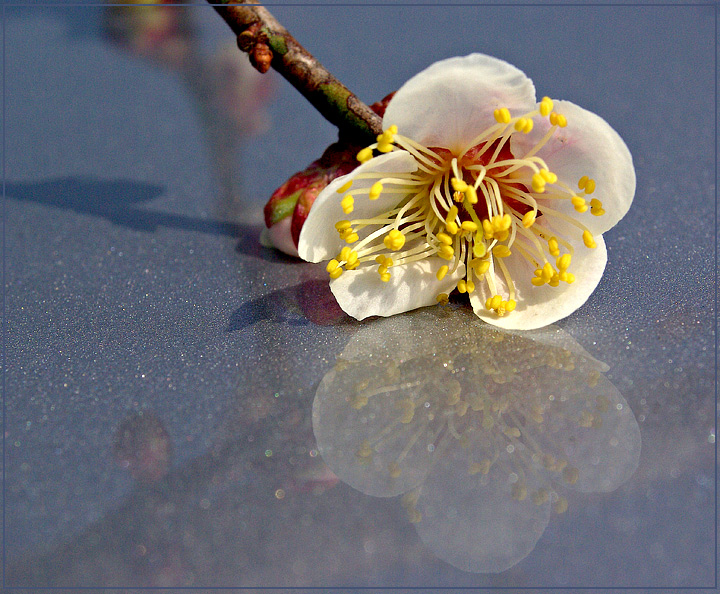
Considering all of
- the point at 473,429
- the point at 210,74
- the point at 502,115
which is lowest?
the point at 210,74

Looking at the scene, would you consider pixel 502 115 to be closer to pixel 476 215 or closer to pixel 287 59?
pixel 476 215

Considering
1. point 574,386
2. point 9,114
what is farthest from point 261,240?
point 9,114

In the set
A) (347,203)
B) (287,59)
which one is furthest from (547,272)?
(287,59)

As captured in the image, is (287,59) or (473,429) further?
(287,59)

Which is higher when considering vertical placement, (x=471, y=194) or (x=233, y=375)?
(x=471, y=194)

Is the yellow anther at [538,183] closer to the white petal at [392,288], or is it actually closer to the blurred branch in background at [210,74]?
the white petal at [392,288]

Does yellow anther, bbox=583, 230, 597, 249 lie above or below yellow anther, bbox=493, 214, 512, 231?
above

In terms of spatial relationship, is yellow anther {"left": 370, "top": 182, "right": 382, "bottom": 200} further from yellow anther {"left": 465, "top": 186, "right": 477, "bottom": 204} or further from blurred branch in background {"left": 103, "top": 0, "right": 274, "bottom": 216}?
blurred branch in background {"left": 103, "top": 0, "right": 274, "bottom": 216}

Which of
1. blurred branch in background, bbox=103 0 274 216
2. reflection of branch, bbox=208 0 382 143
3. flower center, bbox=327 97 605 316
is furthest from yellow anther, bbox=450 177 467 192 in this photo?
blurred branch in background, bbox=103 0 274 216
